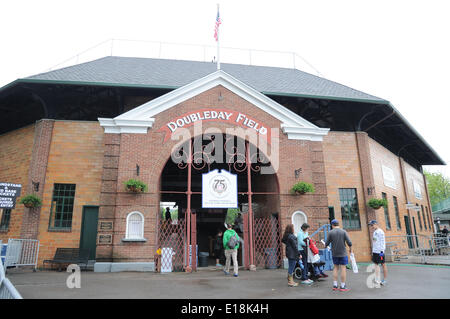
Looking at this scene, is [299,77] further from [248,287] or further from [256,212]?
[248,287]

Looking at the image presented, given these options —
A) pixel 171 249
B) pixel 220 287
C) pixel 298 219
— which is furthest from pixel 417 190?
pixel 220 287

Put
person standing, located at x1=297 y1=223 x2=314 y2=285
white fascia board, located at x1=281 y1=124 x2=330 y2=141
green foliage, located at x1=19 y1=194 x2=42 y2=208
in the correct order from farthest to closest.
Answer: white fascia board, located at x1=281 y1=124 x2=330 y2=141 < green foliage, located at x1=19 y1=194 x2=42 y2=208 < person standing, located at x1=297 y1=223 x2=314 y2=285

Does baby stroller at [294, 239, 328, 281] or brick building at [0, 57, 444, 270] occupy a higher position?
brick building at [0, 57, 444, 270]

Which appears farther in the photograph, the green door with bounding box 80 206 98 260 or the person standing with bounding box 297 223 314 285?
the green door with bounding box 80 206 98 260

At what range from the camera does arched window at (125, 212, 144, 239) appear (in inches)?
Answer: 444

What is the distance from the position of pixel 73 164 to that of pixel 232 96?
8125mm

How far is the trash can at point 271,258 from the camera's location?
1217 centimetres

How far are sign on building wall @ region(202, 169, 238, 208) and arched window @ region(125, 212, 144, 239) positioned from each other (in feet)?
8.13

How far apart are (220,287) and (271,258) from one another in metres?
4.53

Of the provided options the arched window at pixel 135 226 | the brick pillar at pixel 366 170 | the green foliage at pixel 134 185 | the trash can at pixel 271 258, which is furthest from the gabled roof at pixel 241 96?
the trash can at pixel 271 258

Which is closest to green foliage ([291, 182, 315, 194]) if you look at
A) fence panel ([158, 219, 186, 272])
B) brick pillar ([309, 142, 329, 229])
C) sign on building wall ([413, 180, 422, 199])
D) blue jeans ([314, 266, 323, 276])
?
brick pillar ([309, 142, 329, 229])

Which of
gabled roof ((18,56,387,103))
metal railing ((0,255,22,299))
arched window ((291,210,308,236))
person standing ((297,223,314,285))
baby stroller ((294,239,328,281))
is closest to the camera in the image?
metal railing ((0,255,22,299))

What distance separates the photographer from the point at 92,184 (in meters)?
14.2

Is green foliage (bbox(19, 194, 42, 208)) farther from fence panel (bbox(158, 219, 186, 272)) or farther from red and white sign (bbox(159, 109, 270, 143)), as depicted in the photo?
red and white sign (bbox(159, 109, 270, 143))
